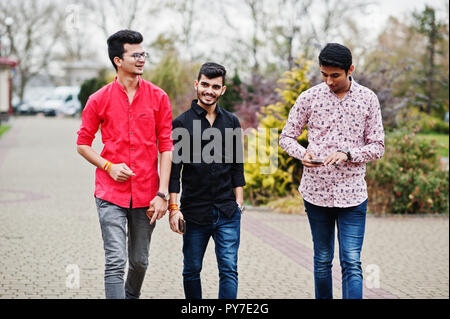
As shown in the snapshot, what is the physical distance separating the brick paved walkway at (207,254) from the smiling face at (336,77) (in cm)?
238

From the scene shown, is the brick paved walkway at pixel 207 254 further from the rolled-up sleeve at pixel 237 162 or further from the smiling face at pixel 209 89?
the smiling face at pixel 209 89

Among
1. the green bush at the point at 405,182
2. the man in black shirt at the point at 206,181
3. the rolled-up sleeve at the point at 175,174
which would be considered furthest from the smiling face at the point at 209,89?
the green bush at the point at 405,182

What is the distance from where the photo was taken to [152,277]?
5.84 meters

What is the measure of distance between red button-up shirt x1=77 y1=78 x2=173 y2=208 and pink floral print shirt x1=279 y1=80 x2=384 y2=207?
0.87 meters

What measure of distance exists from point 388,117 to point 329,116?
811cm

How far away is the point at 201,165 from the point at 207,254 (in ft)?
10.8

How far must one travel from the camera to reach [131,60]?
364 cm

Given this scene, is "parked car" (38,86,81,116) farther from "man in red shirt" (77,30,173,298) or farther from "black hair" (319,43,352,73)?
"black hair" (319,43,352,73)

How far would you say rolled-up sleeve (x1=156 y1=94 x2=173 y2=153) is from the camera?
3.72 meters

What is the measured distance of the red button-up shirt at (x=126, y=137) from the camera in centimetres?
363

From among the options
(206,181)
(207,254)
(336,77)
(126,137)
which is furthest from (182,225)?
(207,254)

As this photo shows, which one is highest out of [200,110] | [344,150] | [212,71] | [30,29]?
[30,29]

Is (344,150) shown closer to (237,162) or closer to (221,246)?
(237,162)
